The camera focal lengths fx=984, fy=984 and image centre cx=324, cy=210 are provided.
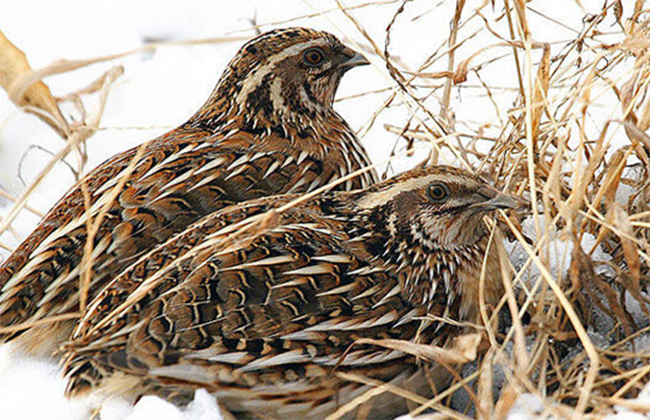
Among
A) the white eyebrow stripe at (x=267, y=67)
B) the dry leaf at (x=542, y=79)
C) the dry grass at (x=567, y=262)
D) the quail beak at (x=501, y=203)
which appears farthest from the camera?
the white eyebrow stripe at (x=267, y=67)

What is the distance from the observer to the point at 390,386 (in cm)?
226

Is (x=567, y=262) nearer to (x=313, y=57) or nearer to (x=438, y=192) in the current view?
(x=438, y=192)

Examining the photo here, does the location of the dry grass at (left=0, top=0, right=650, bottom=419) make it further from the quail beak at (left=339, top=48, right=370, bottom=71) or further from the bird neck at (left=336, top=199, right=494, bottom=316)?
the quail beak at (left=339, top=48, right=370, bottom=71)

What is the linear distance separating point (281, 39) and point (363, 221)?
78 cm

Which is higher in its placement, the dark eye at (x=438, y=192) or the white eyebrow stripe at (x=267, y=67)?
the white eyebrow stripe at (x=267, y=67)

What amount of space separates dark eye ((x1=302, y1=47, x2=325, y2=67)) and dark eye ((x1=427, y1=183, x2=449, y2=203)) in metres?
0.77

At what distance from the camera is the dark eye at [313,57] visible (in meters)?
3.14

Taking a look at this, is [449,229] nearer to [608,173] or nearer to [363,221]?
[363,221]

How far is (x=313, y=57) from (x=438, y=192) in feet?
2.62

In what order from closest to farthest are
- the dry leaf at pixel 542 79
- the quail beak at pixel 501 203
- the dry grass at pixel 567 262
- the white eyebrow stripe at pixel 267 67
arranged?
1. the dry grass at pixel 567 262
2. the quail beak at pixel 501 203
3. the dry leaf at pixel 542 79
4. the white eyebrow stripe at pixel 267 67

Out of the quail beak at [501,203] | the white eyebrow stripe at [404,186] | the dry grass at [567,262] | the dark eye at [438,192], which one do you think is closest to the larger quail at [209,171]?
the dry grass at [567,262]

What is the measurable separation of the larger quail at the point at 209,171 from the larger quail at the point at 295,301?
0.60 ft

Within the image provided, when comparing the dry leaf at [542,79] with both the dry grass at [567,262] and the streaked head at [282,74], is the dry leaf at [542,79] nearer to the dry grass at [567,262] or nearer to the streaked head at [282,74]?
the dry grass at [567,262]

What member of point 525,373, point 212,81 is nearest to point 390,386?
point 525,373
